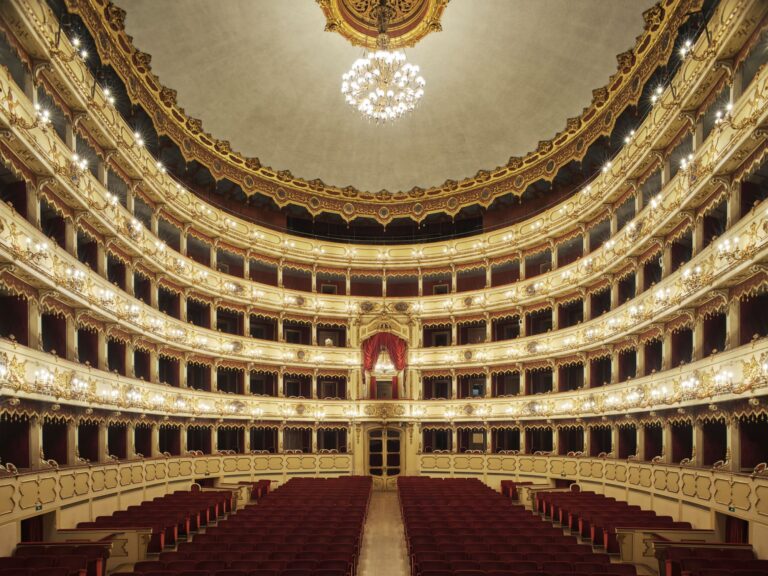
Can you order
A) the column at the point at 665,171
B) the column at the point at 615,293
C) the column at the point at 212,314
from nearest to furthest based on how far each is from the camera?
the column at the point at 665,171, the column at the point at 615,293, the column at the point at 212,314

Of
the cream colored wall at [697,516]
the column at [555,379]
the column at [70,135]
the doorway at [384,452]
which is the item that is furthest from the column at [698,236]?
the doorway at [384,452]

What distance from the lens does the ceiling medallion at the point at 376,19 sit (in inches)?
1126

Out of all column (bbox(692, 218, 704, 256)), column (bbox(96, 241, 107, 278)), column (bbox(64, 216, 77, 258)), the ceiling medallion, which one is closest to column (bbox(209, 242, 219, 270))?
column (bbox(96, 241, 107, 278))

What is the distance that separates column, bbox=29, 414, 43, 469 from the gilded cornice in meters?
12.3

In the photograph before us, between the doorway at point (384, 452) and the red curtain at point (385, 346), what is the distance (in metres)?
2.20

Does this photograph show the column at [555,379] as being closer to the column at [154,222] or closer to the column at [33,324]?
the column at [154,222]

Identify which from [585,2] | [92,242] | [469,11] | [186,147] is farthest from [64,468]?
[585,2]

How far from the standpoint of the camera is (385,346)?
126 ft

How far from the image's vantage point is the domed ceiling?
27781mm

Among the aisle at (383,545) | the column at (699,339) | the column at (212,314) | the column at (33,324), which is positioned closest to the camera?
the aisle at (383,545)

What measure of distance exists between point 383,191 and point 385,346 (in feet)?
29.9

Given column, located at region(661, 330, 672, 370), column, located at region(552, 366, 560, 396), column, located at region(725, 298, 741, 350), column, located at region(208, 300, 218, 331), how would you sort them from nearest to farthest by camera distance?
column, located at region(725, 298, 741, 350) → column, located at region(661, 330, 672, 370) → column, located at region(552, 366, 560, 396) → column, located at region(208, 300, 218, 331)

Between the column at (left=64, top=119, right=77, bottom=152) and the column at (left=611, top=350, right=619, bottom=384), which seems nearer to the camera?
the column at (left=64, top=119, right=77, bottom=152)

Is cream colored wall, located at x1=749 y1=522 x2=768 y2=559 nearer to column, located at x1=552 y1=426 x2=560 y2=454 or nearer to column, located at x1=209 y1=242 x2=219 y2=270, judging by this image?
column, located at x1=552 y1=426 x2=560 y2=454
